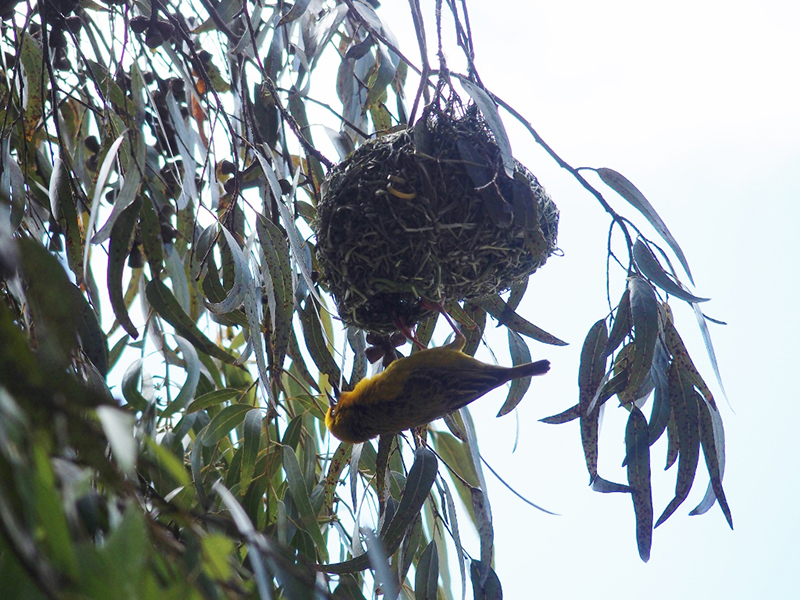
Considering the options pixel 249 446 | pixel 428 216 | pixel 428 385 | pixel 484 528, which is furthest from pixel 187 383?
pixel 484 528

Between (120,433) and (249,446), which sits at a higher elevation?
(249,446)

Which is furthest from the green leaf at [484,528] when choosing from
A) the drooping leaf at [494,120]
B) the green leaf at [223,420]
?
the drooping leaf at [494,120]

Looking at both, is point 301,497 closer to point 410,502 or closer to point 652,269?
point 410,502

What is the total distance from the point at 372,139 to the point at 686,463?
108cm

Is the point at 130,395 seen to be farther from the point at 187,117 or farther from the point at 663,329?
the point at 663,329

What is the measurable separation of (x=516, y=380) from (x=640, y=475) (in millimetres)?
427

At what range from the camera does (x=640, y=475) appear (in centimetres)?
196

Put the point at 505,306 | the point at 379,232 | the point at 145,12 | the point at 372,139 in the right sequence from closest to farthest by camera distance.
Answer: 1. the point at 379,232
2. the point at 372,139
3. the point at 505,306
4. the point at 145,12

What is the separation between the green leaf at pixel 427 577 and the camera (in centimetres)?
211

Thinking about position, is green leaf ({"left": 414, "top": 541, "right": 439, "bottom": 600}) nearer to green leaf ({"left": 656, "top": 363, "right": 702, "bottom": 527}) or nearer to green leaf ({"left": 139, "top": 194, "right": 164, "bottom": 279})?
green leaf ({"left": 656, "top": 363, "right": 702, "bottom": 527})

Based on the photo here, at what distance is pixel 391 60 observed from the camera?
2.44 meters

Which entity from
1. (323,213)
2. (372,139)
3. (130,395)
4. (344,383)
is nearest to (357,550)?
(344,383)

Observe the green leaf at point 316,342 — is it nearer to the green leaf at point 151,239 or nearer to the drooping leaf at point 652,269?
the green leaf at point 151,239

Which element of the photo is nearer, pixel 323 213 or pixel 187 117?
pixel 323 213
